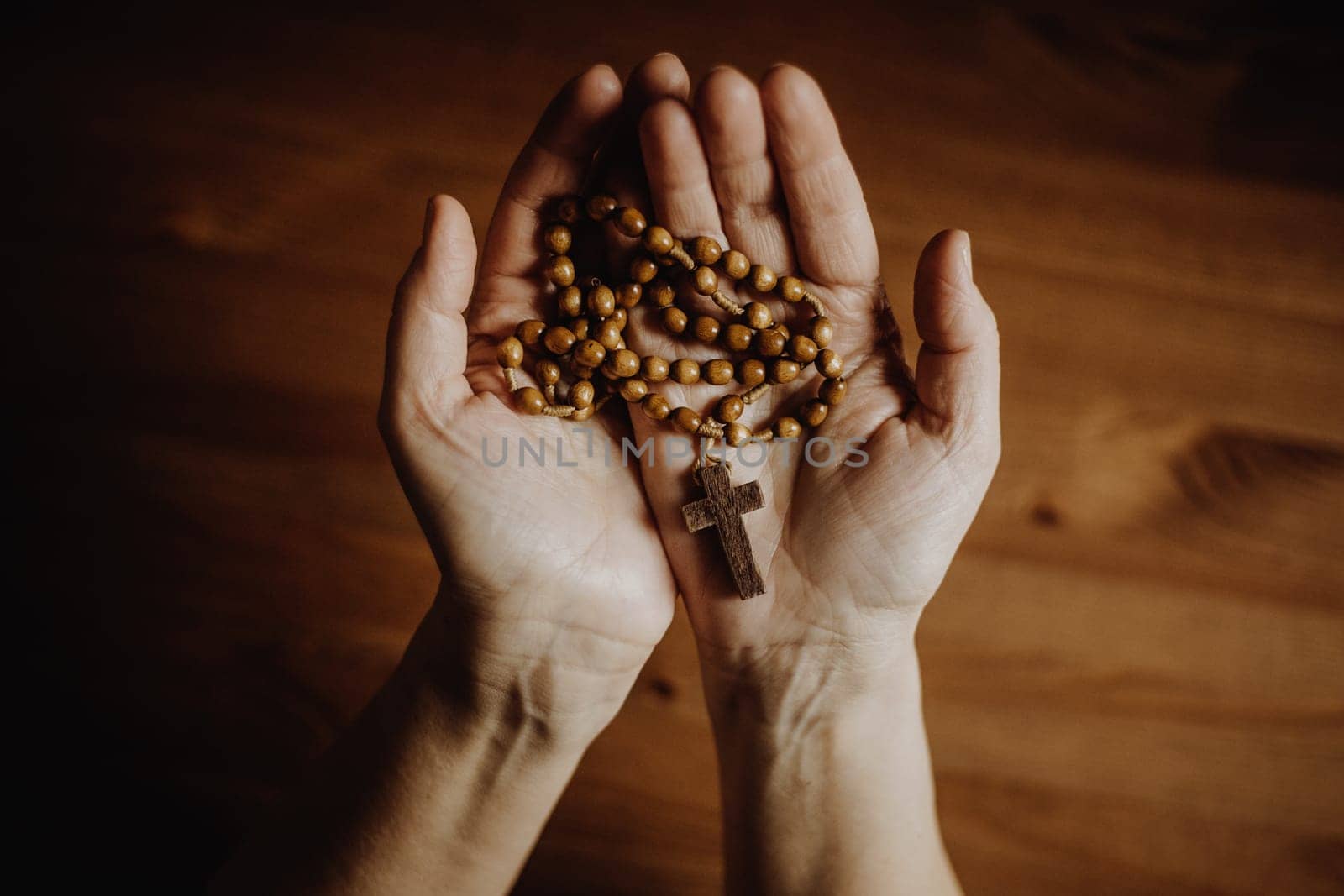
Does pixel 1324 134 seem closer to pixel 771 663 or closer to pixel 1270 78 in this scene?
pixel 1270 78

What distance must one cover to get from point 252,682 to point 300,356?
65 centimetres

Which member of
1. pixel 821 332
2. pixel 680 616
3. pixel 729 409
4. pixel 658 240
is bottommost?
pixel 680 616

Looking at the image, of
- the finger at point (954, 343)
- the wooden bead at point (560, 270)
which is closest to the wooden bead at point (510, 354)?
the wooden bead at point (560, 270)

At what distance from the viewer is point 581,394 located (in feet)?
3.84

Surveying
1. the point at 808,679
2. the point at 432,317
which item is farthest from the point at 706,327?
the point at 808,679

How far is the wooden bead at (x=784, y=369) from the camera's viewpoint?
3.90 ft

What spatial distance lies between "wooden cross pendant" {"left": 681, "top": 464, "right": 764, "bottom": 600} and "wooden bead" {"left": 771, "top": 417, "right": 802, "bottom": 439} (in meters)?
0.09

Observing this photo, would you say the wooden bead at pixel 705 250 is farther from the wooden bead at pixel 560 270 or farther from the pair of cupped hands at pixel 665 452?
the wooden bead at pixel 560 270

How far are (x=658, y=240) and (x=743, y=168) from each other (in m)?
0.15

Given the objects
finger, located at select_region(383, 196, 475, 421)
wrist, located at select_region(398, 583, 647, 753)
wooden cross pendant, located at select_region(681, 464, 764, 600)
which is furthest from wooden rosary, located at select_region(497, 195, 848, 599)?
wrist, located at select_region(398, 583, 647, 753)

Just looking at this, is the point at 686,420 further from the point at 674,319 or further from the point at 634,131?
the point at 634,131

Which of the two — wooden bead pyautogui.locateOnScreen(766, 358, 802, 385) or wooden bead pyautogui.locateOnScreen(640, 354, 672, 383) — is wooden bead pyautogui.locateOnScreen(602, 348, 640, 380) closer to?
wooden bead pyautogui.locateOnScreen(640, 354, 672, 383)

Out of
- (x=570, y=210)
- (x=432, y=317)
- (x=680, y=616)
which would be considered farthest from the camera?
(x=680, y=616)

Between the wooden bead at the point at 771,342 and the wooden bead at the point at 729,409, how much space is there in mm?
77
